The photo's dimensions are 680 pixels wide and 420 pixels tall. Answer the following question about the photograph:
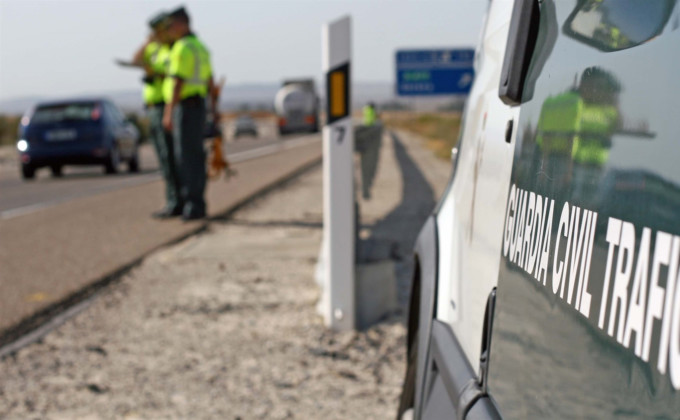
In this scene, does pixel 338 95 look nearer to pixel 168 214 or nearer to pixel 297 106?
pixel 168 214

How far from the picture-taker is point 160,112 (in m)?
10.3

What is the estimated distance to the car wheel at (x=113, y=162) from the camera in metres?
19.7

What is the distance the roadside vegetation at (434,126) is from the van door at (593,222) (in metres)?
8.35

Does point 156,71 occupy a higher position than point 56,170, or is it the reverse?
point 156,71

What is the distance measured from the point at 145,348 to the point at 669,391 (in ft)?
14.3

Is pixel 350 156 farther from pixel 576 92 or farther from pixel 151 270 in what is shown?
pixel 576 92

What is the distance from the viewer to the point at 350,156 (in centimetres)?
515

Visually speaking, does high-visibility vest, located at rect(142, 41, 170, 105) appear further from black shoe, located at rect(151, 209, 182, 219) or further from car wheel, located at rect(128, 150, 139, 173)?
car wheel, located at rect(128, 150, 139, 173)

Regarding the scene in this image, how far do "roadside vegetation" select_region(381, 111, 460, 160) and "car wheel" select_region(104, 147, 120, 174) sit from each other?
25.0 feet

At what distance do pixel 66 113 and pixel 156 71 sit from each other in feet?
31.9

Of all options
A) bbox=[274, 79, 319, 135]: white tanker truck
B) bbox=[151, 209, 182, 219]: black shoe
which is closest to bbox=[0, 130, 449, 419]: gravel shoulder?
bbox=[151, 209, 182, 219]: black shoe

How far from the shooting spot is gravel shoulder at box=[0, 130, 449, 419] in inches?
164

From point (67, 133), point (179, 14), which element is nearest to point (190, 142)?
point (179, 14)

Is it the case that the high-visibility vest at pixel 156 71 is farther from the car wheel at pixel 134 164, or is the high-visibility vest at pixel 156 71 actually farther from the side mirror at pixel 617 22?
the car wheel at pixel 134 164
